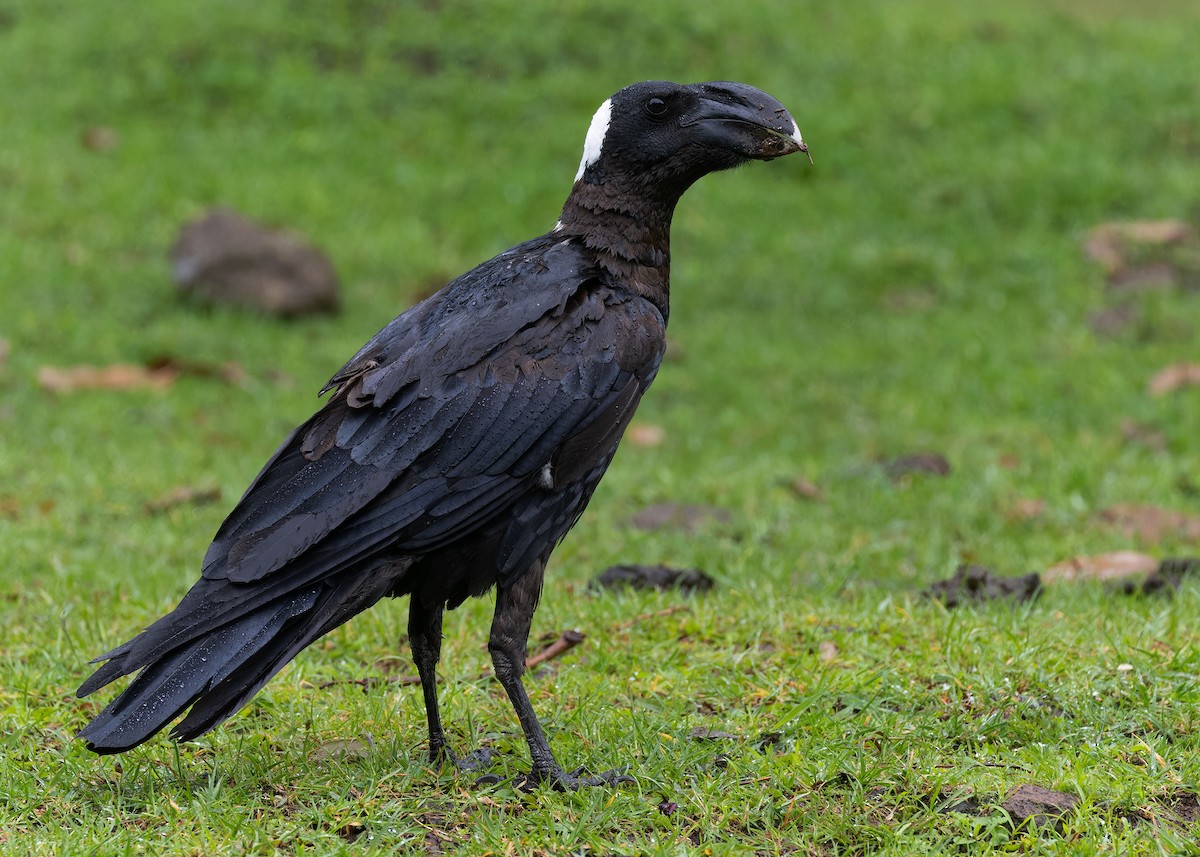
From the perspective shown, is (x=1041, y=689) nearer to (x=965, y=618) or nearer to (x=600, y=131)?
(x=965, y=618)

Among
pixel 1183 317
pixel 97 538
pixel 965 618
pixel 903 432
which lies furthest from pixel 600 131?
pixel 1183 317

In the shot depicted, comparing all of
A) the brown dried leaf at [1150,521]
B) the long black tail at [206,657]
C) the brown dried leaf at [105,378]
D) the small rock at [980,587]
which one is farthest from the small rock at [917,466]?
the long black tail at [206,657]

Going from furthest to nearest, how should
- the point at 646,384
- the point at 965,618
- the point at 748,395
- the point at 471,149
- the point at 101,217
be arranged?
the point at 471,149
the point at 101,217
the point at 748,395
the point at 965,618
the point at 646,384

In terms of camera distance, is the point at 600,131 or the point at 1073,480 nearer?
the point at 600,131

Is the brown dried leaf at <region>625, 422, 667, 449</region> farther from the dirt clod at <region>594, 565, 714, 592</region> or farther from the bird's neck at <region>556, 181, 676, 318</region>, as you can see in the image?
the bird's neck at <region>556, 181, 676, 318</region>

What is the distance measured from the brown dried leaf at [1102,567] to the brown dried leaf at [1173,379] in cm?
316

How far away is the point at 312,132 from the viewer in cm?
1372

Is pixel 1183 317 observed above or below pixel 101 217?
below

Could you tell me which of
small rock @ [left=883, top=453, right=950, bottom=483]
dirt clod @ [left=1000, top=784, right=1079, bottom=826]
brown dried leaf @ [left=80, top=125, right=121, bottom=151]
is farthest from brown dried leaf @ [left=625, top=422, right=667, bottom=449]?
brown dried leaf @ [left=80, top=125, right=121, bottom=151]

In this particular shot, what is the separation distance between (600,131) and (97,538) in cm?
347

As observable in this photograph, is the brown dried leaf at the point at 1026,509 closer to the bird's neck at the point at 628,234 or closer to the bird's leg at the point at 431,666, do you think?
the bird's neck at the point at 628,234

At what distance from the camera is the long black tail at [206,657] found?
3670 millimetres

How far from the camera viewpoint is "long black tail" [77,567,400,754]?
12.0 feet

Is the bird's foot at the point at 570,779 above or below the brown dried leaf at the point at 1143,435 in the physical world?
above
